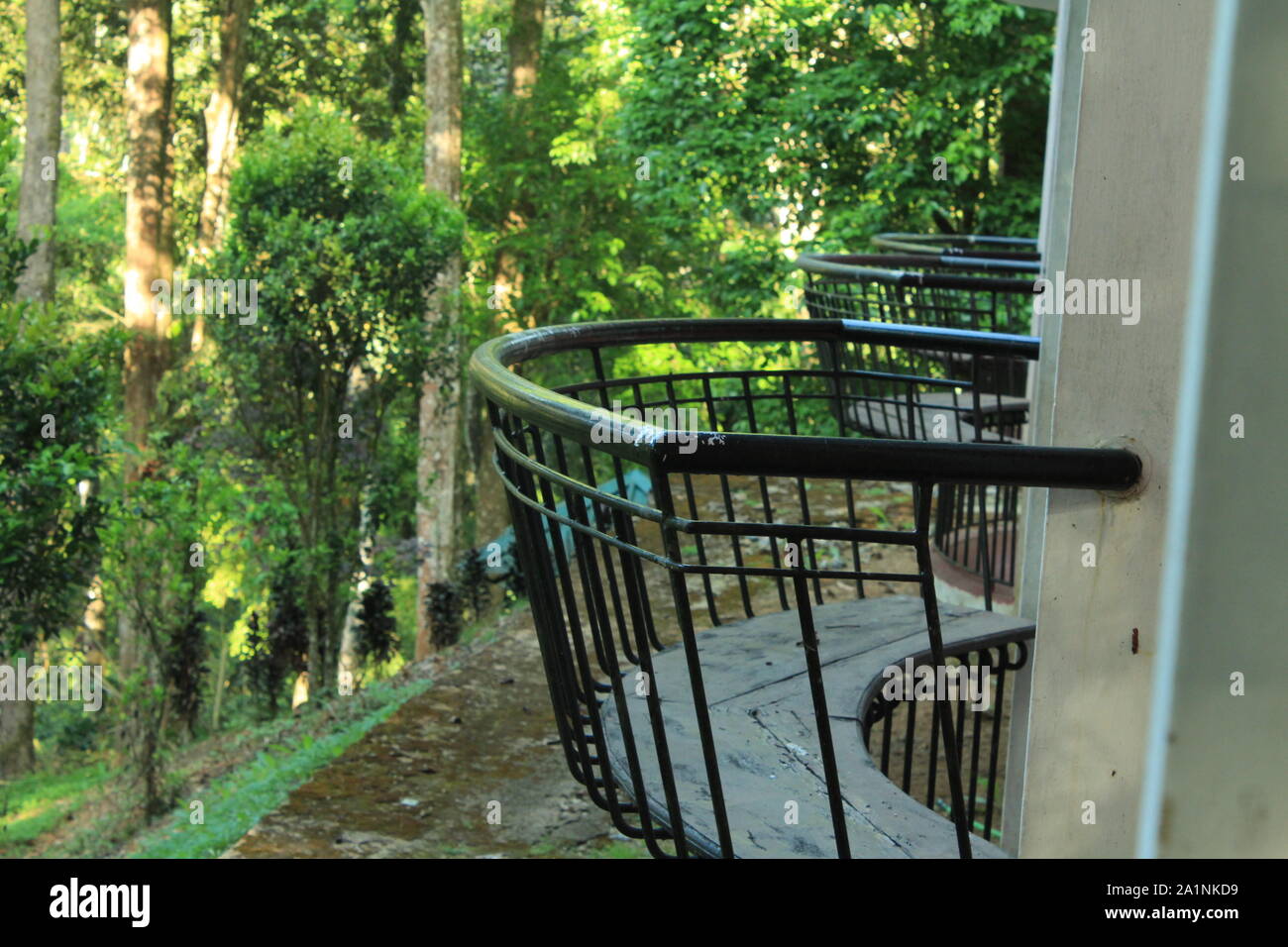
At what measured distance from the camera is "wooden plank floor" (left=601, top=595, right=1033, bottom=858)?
6.22 feet

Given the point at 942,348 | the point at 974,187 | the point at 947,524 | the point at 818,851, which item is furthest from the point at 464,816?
the point at 974,187

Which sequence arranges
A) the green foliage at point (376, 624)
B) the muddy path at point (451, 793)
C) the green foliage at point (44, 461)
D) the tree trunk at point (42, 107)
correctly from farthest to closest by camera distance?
the tree trunk at point (42, 107), the green foliage at point (376, 624), the green foliage at point (44, 461), the muddy path at point (451, 793)

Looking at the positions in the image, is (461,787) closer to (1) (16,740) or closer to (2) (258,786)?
(2) (258,786)

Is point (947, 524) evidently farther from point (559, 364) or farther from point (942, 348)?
point (559, 364)

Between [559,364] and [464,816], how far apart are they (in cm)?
1343

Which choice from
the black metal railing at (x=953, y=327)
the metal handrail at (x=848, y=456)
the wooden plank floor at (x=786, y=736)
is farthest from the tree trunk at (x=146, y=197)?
the metal handrail at (x=848, y=456)

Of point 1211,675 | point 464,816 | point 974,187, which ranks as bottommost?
point 464,816

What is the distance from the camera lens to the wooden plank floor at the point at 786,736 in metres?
1.90

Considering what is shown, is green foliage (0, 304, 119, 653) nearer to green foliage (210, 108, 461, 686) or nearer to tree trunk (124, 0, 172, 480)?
green foliage (210, 108, 461, 686)

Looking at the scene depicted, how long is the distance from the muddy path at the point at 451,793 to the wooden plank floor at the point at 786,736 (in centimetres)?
235

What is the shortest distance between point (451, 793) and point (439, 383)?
808 centimetres

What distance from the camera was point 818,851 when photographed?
183 cm

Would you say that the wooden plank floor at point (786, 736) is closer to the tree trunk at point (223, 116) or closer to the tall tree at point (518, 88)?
the tree trunk at point (223, 116)

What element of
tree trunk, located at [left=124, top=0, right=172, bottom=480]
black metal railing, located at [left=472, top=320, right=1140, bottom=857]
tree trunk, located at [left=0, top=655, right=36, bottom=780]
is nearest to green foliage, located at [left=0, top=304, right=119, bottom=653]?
black metal railing, located at [left=472, top=320, right=1140, bottom=857]
